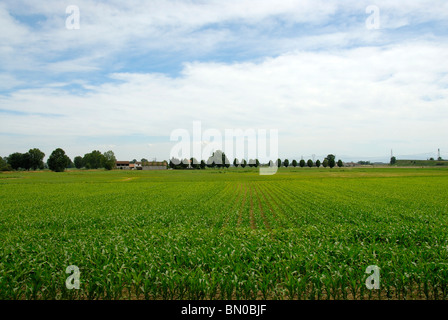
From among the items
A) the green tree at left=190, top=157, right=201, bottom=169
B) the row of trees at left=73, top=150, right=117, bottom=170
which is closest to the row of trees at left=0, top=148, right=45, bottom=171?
the row of trees at left=73, top=150, right=117, bottom=170

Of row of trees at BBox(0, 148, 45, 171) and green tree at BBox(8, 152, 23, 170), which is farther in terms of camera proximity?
row of trees at BBox(0, 148, 45, 171)

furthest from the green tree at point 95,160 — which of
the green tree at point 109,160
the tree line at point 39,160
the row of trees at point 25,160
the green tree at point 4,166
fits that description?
the green tree at point 4,166

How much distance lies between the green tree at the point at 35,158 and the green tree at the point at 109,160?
3269 cm

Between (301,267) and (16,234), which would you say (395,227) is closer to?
(301,267)

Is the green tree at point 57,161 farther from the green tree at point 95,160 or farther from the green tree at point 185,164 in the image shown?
the green tree at point 185,164

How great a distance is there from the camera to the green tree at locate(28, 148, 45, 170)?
161875 millimetres

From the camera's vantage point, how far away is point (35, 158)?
16350cm

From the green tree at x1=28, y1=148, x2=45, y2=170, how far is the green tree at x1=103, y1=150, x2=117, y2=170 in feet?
107

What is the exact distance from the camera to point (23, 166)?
529ft

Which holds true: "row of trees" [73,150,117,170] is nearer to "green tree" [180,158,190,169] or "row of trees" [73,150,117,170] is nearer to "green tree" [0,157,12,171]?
"green tree" [180,158,190,169]

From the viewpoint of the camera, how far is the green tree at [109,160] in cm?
17338

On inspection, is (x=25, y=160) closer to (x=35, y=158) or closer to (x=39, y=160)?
(x=35, y=158)
